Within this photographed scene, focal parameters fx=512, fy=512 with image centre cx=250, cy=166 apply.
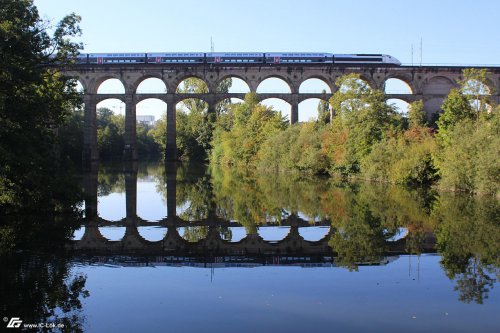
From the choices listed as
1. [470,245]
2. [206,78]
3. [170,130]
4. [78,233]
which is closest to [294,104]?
[206,78]

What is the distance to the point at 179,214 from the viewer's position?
1667cm

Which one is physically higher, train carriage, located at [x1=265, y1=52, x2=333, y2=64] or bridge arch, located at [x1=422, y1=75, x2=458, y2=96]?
train carriage, located at [x1=265, y1=52, x2=333, y2=64]

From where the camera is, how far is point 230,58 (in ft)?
175

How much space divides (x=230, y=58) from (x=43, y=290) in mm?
47626

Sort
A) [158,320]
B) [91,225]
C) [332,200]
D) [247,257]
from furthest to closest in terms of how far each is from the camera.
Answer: [332,200], [91,225], [247,257], [158,320]

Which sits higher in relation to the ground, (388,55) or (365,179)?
(388,55)

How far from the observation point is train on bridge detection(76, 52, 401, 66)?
174 feet

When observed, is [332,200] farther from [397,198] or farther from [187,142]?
[187,142]

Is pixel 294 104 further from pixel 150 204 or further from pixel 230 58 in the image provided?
pixel 150 204

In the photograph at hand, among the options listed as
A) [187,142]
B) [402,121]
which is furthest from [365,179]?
[187,142]

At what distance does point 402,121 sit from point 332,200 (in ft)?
53.6

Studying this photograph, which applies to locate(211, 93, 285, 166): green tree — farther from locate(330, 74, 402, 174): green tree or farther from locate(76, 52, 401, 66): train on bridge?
locate(330, 74, 402, 174): green tree

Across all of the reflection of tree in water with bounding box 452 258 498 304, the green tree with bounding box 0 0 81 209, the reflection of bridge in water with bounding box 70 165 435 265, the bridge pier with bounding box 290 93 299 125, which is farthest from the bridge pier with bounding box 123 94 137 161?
the reflection of tree in water with bounding box 452 258 498 304

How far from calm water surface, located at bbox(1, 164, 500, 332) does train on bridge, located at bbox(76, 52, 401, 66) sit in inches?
1492
